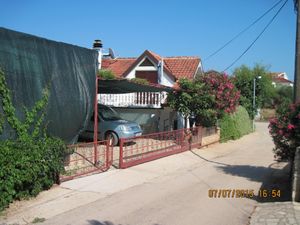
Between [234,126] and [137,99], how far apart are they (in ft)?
20.5

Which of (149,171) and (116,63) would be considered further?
(116,63)

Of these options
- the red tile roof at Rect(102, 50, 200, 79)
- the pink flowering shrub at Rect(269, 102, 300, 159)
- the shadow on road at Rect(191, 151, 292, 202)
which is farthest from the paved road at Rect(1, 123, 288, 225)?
the red tile roof at Rect(102, 50, 200, 79)

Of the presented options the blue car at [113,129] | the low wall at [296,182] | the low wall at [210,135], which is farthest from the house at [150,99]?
the low wall at [296,182]

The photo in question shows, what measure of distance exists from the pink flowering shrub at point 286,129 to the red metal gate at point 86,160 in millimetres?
4488

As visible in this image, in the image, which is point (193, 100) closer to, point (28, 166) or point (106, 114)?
point (106, 114)

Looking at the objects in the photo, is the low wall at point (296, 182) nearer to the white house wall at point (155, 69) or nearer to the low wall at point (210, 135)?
the low wall at point (210, 135)

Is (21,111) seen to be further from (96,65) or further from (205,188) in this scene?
(205,188)

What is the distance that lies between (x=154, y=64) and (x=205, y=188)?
17.4 meters

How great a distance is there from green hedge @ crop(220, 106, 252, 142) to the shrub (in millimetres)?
13853

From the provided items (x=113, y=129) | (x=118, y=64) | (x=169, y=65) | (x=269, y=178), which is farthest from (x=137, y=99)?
(x=269, y=178)

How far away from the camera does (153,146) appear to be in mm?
14344

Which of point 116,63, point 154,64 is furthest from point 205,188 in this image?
point 116,63

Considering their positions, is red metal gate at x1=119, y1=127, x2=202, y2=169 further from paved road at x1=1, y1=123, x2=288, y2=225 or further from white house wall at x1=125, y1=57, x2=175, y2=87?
white house wall at x1=125, y1=57, x2=175, y2=87

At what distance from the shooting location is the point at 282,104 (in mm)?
10469
